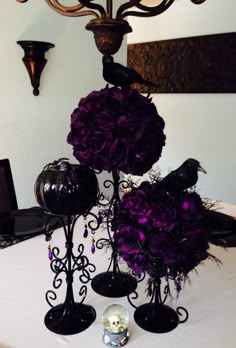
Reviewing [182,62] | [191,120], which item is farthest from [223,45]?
[191,120]

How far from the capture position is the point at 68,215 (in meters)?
0.80

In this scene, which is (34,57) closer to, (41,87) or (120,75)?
(41,87)

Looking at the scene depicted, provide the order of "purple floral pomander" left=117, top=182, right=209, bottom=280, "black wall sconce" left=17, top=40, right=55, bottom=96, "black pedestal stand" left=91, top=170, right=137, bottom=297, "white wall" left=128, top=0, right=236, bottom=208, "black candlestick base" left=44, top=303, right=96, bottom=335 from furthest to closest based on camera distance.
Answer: "white wall" left=128, top=0, right=236, bottom=208 → "black wall sconce" left=17, top=40, right=55, bottom=96 → "black pedestal stand" left=91, top=170, right=137, bottom=297 → "black candlestick base" left=44, top=303, right=96, bottom=335 → "purple floral pomander" left=117, top=182, right=209, bottom=280

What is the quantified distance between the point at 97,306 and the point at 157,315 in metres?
0.17

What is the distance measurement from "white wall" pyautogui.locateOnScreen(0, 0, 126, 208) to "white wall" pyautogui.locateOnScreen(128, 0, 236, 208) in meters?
1.33

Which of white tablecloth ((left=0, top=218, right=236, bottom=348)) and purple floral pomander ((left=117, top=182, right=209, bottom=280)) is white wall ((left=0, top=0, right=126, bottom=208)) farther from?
purple floral pomander ((left=117, top=182, right=209, bottom=280))

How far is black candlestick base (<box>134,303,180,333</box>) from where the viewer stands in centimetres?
84

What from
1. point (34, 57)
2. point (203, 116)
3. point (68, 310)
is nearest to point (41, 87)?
point (34, 57)

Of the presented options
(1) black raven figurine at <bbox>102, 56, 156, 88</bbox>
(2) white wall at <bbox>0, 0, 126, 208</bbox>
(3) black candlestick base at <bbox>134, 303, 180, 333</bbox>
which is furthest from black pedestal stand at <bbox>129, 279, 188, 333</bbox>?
(2) white wall at <bbox>0, 0, 126, 208</bbox>

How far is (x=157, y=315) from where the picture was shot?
A: 0.87m

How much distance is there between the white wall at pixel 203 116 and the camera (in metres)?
3.18

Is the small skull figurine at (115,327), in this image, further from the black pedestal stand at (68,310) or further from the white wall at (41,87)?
the white wall at (41,87)

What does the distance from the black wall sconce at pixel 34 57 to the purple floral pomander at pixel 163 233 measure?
Answer: 152cm

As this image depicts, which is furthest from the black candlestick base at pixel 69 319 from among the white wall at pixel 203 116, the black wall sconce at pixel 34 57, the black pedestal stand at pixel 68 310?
the white wall at pixel 203 116
